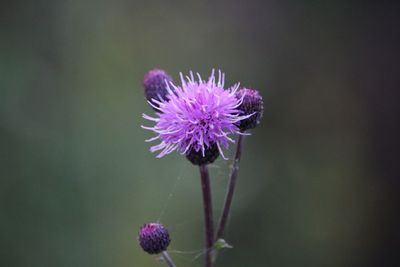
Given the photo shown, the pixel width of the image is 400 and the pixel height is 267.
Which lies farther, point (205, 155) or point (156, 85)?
point (156, 85)

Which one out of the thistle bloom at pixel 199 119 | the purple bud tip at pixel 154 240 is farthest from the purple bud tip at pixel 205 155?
the purple bud tip at pixel 154 240

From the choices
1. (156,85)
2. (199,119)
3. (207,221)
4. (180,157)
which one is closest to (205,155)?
(199,119)

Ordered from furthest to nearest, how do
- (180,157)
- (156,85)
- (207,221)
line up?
1. (180,157)
2. (156,85)
3. (207,221)

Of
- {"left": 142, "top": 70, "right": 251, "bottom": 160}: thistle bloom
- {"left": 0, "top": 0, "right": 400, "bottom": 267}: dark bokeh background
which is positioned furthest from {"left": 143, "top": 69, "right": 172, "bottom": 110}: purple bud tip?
{"left": 0, "top": 0, "right": 400, "bottom": 267}: dark bokeh background

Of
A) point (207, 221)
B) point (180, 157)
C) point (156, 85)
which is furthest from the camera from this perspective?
point (180, 157)

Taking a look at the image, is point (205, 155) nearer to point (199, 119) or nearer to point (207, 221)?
point (199, 119)
